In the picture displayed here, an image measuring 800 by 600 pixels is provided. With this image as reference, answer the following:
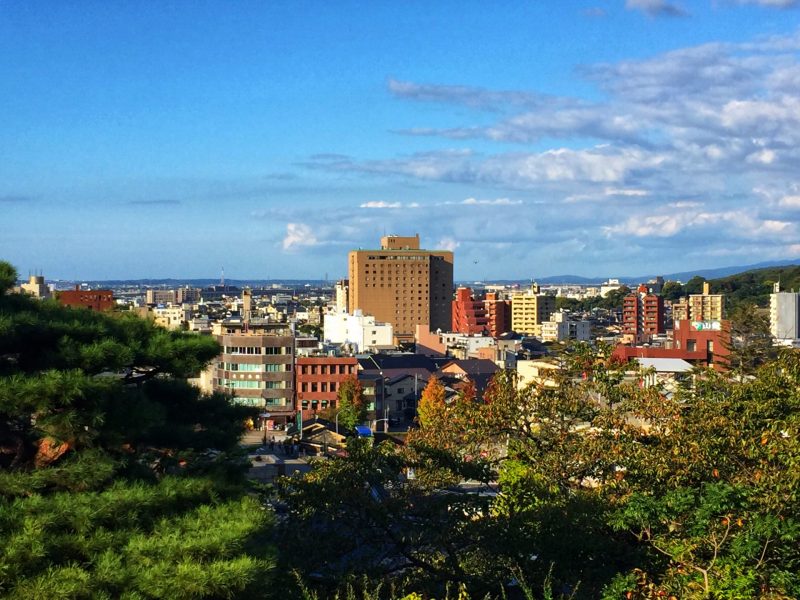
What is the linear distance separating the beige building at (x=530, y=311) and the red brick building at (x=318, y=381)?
7154cm

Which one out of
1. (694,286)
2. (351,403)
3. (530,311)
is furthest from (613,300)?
(351,403)

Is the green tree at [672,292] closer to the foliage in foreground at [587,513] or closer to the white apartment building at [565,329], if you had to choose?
the white apartment building at [565,329]

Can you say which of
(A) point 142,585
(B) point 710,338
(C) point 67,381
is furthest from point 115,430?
(B) point 710,338

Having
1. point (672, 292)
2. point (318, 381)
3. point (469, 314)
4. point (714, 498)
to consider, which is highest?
point (672, 292)

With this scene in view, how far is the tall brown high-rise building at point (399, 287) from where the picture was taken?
111m

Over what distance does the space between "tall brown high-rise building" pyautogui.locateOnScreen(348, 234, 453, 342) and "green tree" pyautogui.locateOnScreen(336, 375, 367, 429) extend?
203ft

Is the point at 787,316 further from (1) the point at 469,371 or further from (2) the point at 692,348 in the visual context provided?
(2) the point at 692,348

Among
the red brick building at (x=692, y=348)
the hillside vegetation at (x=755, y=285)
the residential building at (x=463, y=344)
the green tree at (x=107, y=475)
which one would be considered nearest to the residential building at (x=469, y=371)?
the red brick building at (x=692, y=348)

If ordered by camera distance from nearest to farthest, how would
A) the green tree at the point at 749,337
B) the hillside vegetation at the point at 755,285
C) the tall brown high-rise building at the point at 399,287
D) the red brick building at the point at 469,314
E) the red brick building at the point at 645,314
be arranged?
the green tree at the point at 749,337, the red brick building at the point at 469,314, the red brick building at the point at 645,314, the tall brown high-rise building at the point at 399,287, the hillside vegetation at the point at 755,285

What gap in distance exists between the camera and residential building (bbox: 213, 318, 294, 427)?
47000 mm

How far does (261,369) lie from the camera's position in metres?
47.6

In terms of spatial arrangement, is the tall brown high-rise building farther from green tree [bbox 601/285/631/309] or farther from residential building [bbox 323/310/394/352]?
green tree [bbox 601/285/631/309]

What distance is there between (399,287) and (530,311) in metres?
19.0

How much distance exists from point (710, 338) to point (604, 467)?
34196 millimetres
